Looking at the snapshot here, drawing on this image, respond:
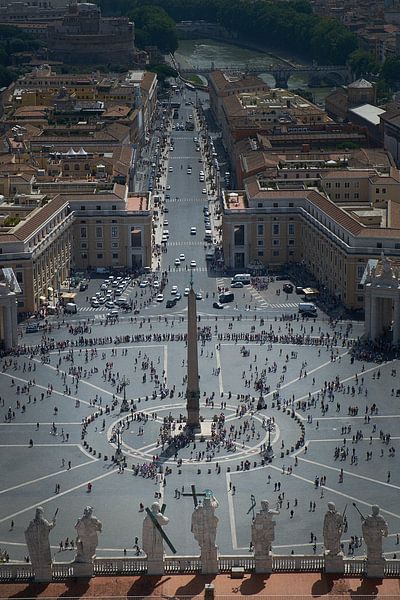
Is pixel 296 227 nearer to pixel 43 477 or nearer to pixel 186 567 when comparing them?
pixel 43 477

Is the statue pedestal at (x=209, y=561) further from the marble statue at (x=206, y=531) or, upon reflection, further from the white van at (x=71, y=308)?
the white van at (x=71, y=308)

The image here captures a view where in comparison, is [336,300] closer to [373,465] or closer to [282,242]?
[282,242]

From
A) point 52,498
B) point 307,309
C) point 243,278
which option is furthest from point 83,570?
point 243,278

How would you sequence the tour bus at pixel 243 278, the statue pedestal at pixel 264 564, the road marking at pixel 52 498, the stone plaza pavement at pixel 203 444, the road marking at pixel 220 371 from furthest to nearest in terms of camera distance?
the tour bus at pixel 243 278 → the road marking at pixel 220 371 → the road marking at pixel 52 498 → the stone plaza pavement at pixel 203 444 → the statue pedestal at pixel 264 564

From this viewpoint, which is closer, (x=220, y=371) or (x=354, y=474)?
(x=354, y=474)

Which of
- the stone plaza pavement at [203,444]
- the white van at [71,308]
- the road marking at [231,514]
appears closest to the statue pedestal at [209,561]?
the stone plaza pavement at [203,444]

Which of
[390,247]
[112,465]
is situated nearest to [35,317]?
[390,247]
